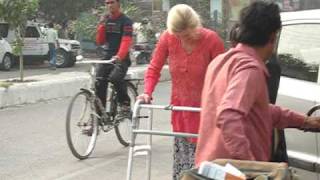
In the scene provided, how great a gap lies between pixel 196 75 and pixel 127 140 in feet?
12.1

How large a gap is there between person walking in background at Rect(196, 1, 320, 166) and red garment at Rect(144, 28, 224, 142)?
1.83 m

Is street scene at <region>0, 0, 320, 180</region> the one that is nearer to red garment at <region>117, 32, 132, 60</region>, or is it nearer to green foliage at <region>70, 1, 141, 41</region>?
red garment at <region>117, 32, 132, 60</region>

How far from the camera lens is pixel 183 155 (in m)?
5.21

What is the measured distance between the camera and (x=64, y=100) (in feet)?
44.6

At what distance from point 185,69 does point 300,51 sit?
984 mm

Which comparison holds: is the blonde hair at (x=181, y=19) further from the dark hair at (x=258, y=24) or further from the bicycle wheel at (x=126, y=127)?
the bicycle wheel at (x=126, y=127)

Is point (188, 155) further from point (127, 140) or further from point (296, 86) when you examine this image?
point (127, 140)

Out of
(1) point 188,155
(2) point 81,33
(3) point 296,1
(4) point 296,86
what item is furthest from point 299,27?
(2) point 81,33

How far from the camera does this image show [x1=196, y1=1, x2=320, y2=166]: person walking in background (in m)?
2.89

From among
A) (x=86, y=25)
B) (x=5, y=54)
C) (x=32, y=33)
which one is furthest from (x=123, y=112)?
(x=86, y=25)

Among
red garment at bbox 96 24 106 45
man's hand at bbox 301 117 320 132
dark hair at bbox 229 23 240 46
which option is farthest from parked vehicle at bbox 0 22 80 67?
man's hand at bbox 301 117 320 132

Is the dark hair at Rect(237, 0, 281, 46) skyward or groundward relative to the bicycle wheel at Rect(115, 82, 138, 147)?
Answer: skyward

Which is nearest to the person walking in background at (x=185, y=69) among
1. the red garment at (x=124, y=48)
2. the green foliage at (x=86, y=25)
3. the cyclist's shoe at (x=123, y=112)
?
the red garment at (x=124, y=48)

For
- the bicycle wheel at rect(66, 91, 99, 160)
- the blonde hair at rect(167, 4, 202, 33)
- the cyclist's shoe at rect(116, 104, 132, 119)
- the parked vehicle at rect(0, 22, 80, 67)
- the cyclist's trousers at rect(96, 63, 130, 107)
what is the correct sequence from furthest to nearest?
the parked vehicle at rect(0, 22, 80, 67), the cyclist's shoe at rect(116, 104, 132, 119), the cyclist's trousers at rect(96, 63, 130, 107), the bicycle wheel at rect(66, 91, 99, 160), the blonde hair at rect(167, 4, 202, 33)
